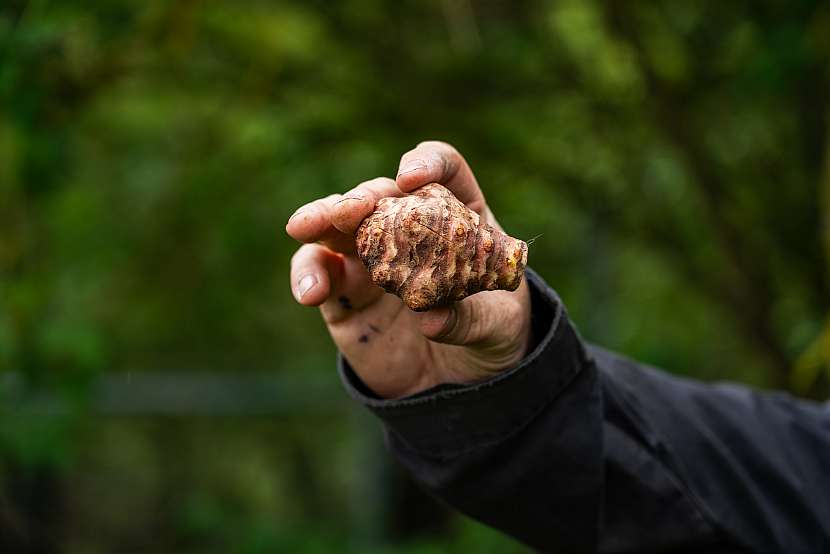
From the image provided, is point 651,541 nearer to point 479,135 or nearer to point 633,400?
point 633,400

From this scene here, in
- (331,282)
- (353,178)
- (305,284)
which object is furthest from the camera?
(353,178)

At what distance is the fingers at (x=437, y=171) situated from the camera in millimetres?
1049

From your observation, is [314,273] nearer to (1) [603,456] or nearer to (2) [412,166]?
(2) [412,166]

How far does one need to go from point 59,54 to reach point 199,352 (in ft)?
8.14

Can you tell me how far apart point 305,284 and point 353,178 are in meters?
2.00

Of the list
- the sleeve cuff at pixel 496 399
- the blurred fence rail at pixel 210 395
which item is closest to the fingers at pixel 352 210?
the sleeve cuff at pixel 496 399

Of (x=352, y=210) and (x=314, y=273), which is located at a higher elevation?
(x=352, y=210)

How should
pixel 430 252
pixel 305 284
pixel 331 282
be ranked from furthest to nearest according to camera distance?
pixel 331 282
pixel 305 284
pixel 430 252

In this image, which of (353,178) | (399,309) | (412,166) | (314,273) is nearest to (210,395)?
(353,178)

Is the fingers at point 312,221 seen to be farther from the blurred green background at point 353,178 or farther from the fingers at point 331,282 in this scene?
the blurred green background at point 353,178

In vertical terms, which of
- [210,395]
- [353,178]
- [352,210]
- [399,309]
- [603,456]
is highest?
[352,210]

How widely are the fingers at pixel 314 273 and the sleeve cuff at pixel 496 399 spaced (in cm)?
17

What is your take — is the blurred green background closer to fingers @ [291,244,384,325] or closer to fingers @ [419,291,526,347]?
fingers @ [291,244,384,325]

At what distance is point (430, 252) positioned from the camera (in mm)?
971
